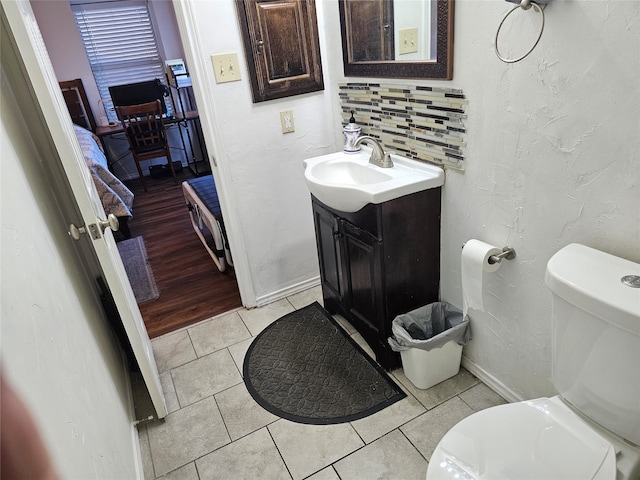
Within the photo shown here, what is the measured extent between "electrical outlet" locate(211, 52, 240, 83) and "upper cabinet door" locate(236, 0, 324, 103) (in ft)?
0.21

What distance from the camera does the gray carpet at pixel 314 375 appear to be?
173 centimetres

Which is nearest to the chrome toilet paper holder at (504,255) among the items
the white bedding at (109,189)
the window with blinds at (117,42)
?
the white bedding at (109,189)

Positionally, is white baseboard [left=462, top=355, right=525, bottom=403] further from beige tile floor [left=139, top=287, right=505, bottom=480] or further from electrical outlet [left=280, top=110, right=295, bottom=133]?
electrical outlet [left=280, top=110, right=295, bottom=133]

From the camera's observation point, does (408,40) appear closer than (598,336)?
No

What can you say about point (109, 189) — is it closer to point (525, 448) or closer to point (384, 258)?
point (384, 258)

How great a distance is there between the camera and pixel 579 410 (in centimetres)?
112

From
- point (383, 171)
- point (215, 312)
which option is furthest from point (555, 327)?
point (215, 312)

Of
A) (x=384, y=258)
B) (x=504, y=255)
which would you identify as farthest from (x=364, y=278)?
(x=504, y=255)

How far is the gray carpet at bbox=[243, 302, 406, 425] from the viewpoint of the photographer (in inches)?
68.2

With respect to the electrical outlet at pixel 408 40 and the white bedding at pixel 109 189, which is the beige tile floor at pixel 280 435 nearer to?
the electrical outlet at pixel 408 40

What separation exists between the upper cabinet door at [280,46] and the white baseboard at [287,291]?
42.3 inches

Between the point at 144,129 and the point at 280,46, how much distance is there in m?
3.09

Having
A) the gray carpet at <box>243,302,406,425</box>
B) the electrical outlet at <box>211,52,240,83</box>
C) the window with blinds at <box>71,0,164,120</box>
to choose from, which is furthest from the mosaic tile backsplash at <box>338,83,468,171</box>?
the window with blinds at <box>71,0,164,120</box>

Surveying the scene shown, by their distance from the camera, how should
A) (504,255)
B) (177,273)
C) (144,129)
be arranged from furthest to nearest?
1. (144,129)
2. (177,273)
3. (504,255)
